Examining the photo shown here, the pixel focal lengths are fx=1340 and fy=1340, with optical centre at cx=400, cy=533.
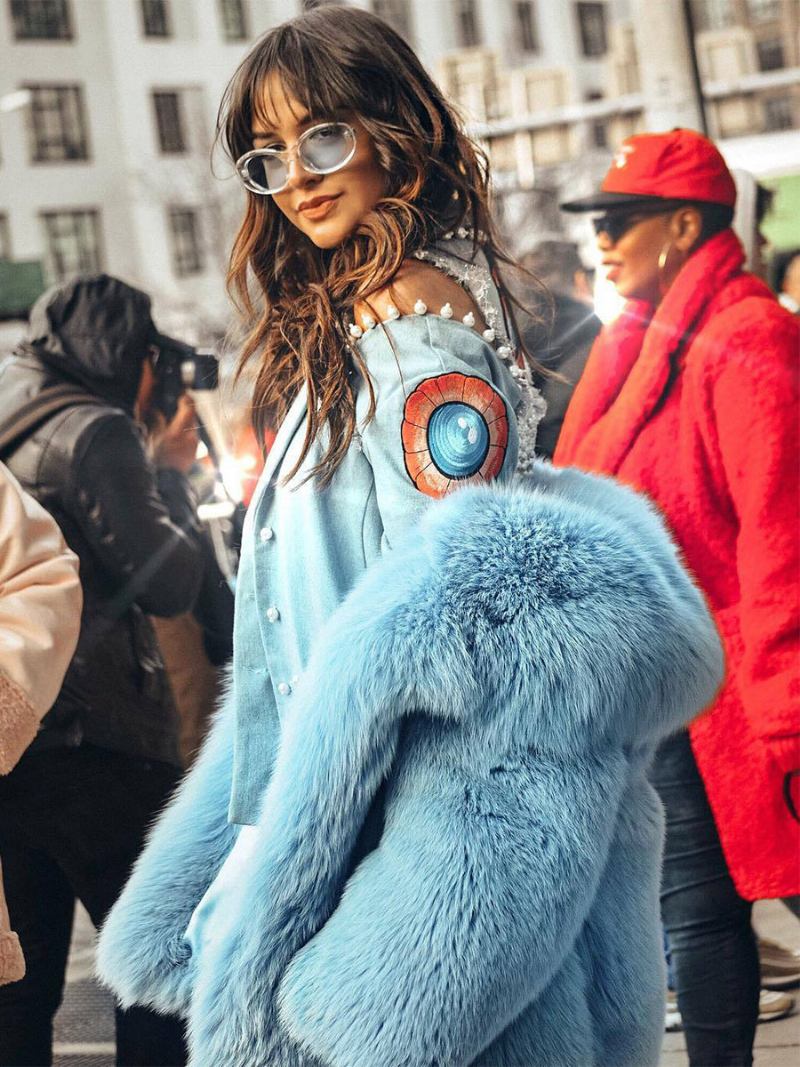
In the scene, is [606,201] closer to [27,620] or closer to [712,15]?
[712,15]

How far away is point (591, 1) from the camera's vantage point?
338 centimetres

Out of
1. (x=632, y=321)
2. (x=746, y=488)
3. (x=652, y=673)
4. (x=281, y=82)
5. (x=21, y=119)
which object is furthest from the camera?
(x=21, y=119)

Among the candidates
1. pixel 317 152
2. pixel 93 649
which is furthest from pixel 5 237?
pixel 317 152

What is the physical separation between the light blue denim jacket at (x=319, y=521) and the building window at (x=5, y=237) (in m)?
2.04

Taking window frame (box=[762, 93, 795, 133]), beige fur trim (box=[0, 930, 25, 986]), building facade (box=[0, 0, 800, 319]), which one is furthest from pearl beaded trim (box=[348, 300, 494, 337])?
window frame (box=[762, 93, 795, 133])

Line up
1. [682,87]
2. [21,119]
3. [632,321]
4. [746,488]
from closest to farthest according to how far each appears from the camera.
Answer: [746,488] < [632,321] < [682,87] < [21,119]

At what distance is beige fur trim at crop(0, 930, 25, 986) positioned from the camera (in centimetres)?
209

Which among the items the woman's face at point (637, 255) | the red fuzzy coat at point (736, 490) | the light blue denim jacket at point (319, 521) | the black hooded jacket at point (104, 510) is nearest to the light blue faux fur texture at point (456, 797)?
the light blue denim jacket at point (319, 521)

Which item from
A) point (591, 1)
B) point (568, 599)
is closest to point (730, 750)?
point (568, 599)

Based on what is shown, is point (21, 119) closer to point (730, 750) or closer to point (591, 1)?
point (591, 1)

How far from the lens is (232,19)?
354 centimetres

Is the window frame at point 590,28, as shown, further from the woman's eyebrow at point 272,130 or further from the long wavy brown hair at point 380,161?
the woman's eyebrow at point 272,130

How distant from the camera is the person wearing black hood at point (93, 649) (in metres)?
2.62

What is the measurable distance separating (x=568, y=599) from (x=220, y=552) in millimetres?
1918
